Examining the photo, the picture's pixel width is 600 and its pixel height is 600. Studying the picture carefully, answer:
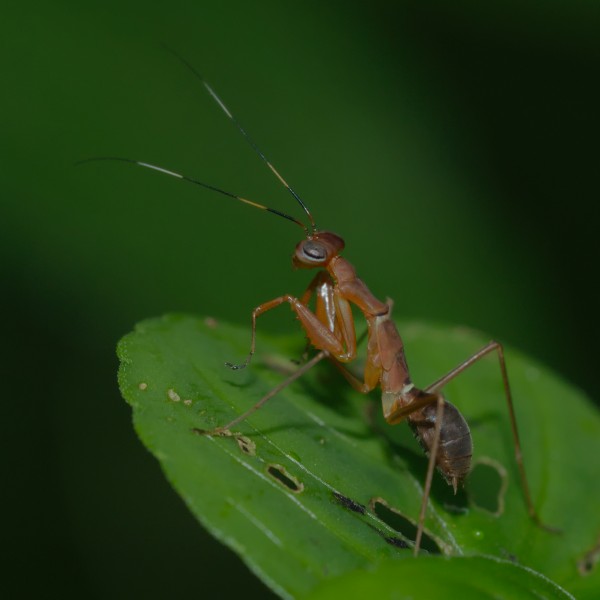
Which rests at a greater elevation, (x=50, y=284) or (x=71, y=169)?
(x=71, y=169)

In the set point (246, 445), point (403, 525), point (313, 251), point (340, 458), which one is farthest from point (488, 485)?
point (246, 445)

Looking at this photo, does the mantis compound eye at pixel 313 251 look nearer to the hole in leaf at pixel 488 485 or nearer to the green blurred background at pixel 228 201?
the hole in leaf at pixel 488 485

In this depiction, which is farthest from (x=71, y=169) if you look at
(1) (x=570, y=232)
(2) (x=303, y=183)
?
(1) (x=570, y=232)

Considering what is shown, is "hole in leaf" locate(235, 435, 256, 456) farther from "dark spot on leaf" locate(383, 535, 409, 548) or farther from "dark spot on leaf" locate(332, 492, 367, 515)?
"dark spot on leaf" locate(383, 535, 409, 548)

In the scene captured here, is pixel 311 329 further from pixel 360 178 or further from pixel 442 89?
pixel 442 89

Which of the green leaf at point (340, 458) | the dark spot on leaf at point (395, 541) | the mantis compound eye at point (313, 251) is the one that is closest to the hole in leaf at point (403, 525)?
the green leaf at point (340, 458)

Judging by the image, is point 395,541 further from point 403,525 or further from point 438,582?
point 438,582
